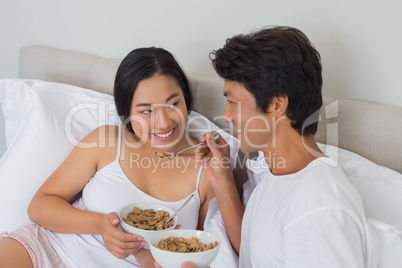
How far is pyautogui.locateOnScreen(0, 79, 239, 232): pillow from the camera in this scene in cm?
174

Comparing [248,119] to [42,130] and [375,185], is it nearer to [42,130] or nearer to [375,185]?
[375,185]

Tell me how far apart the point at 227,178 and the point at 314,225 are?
56 cm

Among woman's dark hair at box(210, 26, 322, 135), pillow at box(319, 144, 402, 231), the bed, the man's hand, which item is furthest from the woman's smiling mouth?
pillow at box(319, 144, 402, 231)

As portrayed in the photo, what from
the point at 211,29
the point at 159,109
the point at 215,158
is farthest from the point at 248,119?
the point at 211,29

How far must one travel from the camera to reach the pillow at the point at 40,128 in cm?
174

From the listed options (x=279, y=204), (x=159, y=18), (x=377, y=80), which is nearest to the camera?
(x=279, y=204)

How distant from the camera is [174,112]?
5.32ft

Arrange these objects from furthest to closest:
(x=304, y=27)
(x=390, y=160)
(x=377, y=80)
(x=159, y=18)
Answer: (x=159, y=18), (x=304, y=27), (x=377, y=80), (x=390, y=160)

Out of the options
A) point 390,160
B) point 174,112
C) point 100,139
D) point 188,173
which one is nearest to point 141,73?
point 174,112

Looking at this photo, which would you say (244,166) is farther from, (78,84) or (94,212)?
(78,84)

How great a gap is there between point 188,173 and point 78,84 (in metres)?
0.91

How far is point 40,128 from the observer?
1.83 m

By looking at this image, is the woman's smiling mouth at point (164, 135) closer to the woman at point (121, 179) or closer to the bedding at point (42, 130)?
the woman at point (121, 179)

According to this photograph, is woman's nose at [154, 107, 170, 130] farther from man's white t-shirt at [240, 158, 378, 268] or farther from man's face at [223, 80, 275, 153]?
man's white t-shirt at [240, 158, 378, 268]
